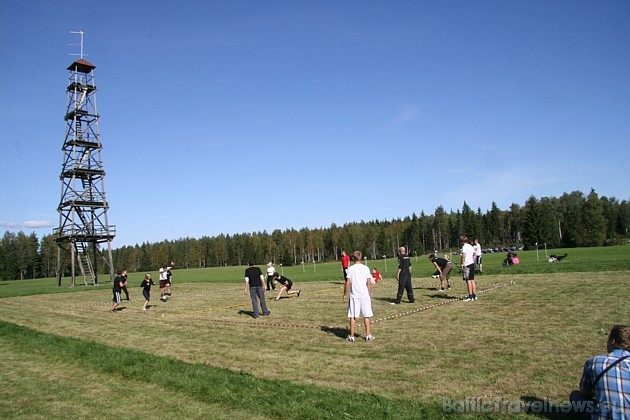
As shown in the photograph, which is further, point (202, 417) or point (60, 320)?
point (60, 320)

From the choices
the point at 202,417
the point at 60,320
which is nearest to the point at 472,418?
the point at 202,417

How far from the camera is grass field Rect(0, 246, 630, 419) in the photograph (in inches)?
238

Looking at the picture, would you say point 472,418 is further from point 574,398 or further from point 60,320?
point 60,320

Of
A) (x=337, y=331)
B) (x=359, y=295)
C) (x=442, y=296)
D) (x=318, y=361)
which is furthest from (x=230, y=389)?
(x=442, y=296)

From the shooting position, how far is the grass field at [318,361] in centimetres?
605

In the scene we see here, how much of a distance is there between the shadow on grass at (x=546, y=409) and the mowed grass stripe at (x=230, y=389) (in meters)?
1.10

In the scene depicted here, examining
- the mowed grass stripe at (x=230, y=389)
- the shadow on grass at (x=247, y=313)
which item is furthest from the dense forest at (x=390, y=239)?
the mowed grass stripe at (x=230, y=389)

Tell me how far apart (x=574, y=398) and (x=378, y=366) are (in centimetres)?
339

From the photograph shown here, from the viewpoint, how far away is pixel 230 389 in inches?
268

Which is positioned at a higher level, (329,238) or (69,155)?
(69,155)

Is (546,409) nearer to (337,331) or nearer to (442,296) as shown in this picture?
(337,331)

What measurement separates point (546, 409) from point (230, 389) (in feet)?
14.6

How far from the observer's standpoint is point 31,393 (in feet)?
24.9

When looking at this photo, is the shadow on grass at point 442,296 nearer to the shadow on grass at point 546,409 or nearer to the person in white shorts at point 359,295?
the person in white shorts at point 359,295
